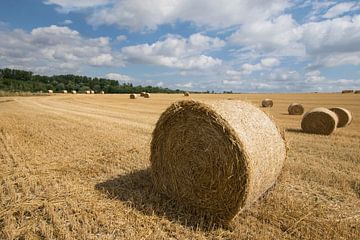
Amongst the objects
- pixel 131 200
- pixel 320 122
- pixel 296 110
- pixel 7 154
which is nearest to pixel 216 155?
pixel 131 200

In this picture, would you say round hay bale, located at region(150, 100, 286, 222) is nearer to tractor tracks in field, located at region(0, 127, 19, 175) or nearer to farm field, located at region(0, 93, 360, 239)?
farm field, located at region(0, 93, 360, 239)

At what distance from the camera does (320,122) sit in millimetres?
12078

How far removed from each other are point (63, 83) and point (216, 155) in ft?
281

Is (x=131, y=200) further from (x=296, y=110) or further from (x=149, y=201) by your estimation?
(x=296, y=110)

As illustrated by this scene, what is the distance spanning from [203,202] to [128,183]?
161 cm

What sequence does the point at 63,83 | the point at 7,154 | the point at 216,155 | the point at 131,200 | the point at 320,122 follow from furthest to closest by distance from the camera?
1. the point at 63,83
2. the point at 320,122
3. the point at 7,154
4. the point at 131,200
5. the point at 216,155

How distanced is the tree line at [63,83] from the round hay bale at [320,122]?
214 ft

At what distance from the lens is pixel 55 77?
3752 inches

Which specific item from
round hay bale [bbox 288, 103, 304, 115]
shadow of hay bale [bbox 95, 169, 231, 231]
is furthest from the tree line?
shadow of hay bale [bbox 95, 169, 231, 231]

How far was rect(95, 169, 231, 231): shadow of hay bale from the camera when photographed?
4520 mm

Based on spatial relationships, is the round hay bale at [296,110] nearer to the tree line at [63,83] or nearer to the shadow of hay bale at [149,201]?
the shadow of hay bale at [149,201]

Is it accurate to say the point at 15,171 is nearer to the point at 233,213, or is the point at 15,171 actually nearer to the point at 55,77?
the point at 233,213

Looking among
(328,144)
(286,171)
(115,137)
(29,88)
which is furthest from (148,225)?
(29,88)

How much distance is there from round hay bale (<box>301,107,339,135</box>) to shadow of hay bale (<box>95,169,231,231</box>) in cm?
840
